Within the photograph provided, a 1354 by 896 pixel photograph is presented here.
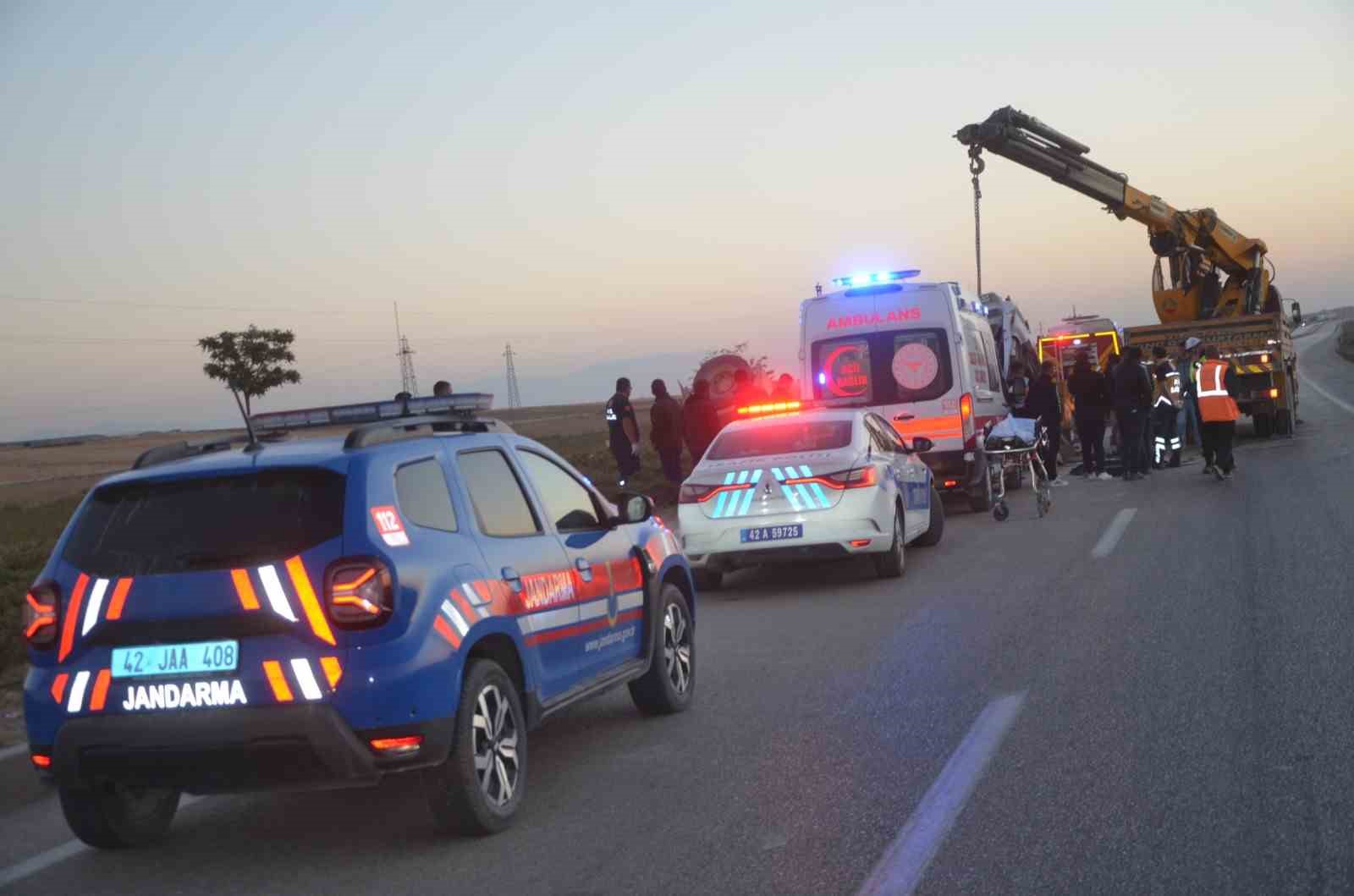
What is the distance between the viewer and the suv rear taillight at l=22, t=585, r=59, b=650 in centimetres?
589

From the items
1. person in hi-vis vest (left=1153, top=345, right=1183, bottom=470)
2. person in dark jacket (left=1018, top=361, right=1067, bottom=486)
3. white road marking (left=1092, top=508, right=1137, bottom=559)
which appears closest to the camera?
white road marking (left=1092, top=508, right=1137, bottom=559)

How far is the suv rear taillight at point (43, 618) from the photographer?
589 centimetres

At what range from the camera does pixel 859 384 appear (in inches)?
751

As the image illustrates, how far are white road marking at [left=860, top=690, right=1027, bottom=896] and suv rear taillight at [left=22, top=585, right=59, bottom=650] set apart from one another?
3116 mm

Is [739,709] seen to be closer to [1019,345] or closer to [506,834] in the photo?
[506,834]

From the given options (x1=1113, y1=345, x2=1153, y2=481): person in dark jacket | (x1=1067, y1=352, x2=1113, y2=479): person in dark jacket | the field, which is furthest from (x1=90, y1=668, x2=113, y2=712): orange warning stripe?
(x1=1067, y1=352, x2=1113, y2=479): person in dark jacket

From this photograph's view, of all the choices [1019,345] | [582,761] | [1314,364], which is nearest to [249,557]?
[582,761]

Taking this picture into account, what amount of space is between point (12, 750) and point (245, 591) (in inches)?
114

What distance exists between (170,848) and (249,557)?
4.92 feet

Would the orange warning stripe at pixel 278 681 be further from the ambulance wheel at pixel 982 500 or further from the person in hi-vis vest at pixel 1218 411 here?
the person in hi-vis vest at pixel 1218 411

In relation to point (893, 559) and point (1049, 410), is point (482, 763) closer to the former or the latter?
point (893, 559)

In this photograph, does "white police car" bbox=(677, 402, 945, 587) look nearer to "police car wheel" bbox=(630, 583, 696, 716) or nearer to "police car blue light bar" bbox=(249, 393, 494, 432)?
"police car wheel" bbox=(630, 583, 696, 716)

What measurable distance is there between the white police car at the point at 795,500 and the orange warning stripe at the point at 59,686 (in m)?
8.02

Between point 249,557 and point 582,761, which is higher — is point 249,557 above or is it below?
above
